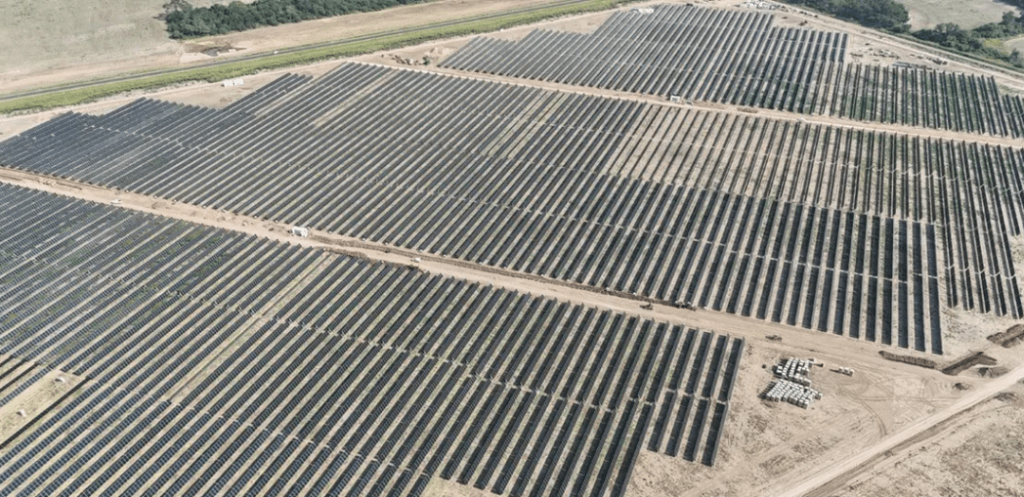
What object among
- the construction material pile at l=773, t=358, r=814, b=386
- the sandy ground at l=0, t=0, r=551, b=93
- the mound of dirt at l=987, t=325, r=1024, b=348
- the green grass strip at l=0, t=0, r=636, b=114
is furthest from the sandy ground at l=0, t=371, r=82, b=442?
the mound of dirt at l=987, t=325, r=1024, b=348

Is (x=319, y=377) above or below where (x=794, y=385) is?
below

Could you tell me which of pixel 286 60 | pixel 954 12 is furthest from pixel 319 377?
pixel 954 12

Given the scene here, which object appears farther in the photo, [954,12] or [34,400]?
[954,12]

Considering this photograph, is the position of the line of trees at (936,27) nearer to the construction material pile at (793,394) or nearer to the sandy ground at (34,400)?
the construction material pile at (793,394)

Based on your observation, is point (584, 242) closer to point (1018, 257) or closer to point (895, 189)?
point (895, 189)

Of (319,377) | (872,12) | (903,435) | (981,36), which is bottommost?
(903,435)

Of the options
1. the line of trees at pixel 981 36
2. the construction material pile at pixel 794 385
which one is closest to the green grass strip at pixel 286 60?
the line of trees at pixel 981 36

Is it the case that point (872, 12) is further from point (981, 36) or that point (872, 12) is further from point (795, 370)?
point (795, 370)
